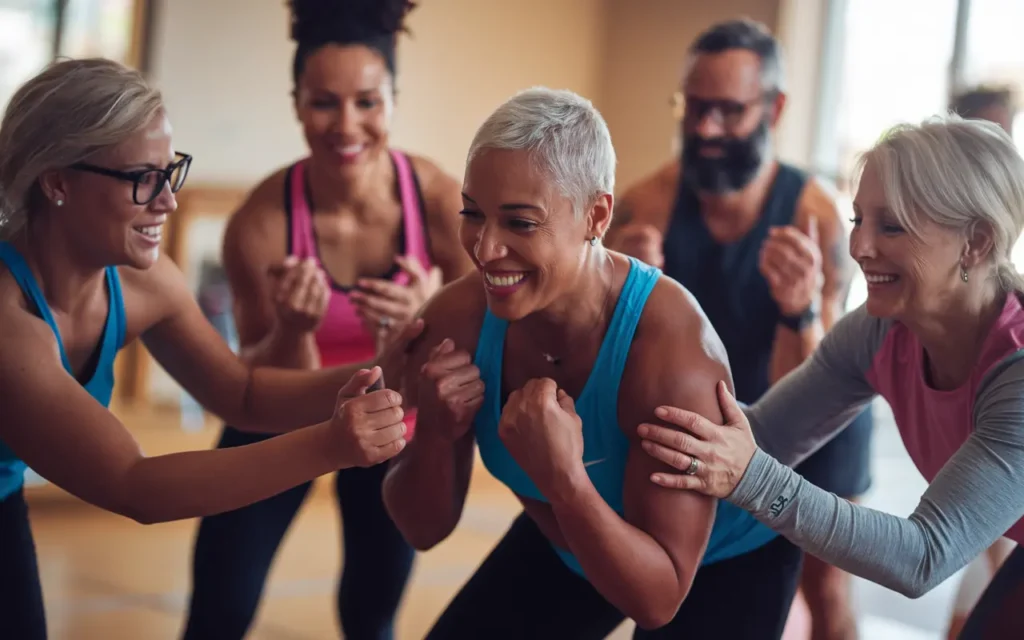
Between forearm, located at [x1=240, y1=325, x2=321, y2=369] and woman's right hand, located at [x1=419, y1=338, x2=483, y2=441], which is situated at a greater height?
woman's right hand, located at [x1=419, y1=338, x2=483, y2=441]

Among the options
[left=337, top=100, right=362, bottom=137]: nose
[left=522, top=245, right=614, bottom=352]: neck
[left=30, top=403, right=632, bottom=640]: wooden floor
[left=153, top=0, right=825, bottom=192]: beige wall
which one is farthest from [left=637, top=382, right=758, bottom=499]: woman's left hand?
[left=153, top=0, right=825, bottom=192]: beige wall

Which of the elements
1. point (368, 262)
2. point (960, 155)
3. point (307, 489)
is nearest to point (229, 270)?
point (368, 262)

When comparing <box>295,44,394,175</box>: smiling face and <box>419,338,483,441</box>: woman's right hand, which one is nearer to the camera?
<box>419,338,483,441</box>: woman's right hand

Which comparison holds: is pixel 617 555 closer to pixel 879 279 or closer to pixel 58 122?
pixel 879 279

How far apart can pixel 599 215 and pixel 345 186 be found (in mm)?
948

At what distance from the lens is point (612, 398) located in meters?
1.70

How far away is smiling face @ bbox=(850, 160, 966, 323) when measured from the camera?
1.68 meters

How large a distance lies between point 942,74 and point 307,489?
12.6 ft

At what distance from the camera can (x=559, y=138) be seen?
5.26 ft

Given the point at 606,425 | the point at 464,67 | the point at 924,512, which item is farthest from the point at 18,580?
the point at 464,67

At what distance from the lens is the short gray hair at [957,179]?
167cm

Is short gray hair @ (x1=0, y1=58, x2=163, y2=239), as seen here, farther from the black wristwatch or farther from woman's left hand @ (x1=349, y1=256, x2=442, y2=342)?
the black wristwatch

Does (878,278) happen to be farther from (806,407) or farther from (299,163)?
(299,163)

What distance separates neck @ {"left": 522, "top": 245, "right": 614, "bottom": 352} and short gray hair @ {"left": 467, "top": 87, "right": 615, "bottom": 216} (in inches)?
4.8
